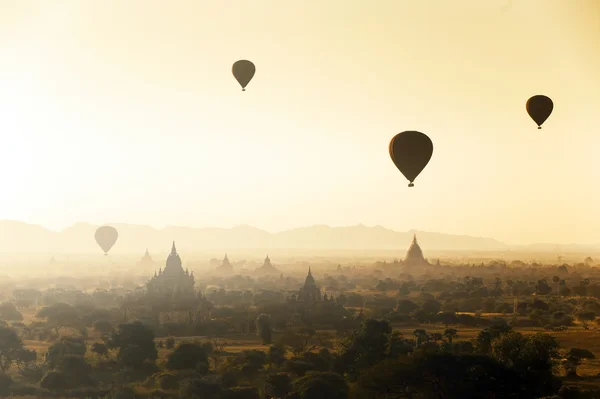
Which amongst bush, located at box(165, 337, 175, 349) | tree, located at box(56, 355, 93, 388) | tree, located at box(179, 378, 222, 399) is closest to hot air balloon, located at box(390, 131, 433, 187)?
tree, located at box(179, 378, 222, 399)

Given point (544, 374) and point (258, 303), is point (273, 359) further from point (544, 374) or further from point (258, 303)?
point (258, 303)

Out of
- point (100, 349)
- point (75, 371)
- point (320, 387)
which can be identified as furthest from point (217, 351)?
point (320, 387)

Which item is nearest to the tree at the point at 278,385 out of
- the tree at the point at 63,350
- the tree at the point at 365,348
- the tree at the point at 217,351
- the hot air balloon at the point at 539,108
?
the tree at the point at 365,348

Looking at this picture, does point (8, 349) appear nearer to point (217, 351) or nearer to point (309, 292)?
point (217, 351)

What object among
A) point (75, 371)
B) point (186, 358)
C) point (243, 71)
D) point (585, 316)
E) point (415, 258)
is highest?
point (243, 71)

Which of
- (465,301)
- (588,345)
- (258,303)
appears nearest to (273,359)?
(588,345)

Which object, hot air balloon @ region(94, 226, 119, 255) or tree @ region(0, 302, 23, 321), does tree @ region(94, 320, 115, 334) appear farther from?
hot air balloon @ region(94, 226, 119, 255)
